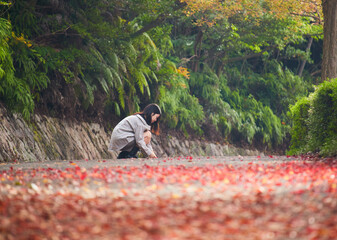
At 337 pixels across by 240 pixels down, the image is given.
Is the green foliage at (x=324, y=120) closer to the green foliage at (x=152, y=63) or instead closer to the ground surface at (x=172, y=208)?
the green foliage at (x=152, y=63)

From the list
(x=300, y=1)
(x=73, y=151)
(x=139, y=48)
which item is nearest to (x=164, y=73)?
(x=139, y=48)

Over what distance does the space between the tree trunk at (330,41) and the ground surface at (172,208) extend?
11.1 metres

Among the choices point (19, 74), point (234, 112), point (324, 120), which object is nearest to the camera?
point (324, 120)

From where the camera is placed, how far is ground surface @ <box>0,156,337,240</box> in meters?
3.59

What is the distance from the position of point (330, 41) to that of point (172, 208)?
44.1 ft

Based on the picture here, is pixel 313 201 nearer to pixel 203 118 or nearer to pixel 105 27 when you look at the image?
pixel 105 27

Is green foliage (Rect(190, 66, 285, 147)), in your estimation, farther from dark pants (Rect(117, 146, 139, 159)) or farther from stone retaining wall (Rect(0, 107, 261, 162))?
dark pants (Rect(117, 146, 139, 159))

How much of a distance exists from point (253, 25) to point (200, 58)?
292cm

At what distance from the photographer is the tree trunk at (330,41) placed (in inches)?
632

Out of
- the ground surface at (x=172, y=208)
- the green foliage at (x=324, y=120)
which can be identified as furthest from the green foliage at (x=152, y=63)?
the ground surface at (x=172, y=208)

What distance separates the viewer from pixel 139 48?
17.8m

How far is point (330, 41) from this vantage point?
1619 centimetres

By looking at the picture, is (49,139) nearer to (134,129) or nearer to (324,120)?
(134,129)

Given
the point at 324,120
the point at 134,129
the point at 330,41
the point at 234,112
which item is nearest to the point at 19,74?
the point at 134,129
